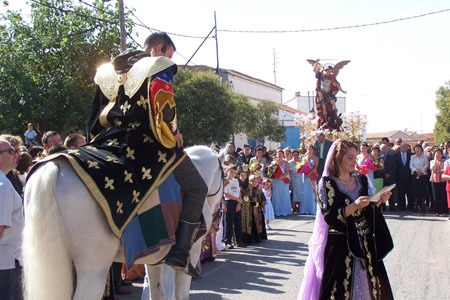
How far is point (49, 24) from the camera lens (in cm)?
2467

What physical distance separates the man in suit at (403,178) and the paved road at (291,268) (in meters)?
3.92

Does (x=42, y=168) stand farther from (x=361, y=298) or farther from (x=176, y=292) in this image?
(x=361, y=298)

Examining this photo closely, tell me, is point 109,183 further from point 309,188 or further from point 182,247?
point 309,188

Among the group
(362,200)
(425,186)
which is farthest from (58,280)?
(425,186)

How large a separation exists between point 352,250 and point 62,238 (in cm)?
277

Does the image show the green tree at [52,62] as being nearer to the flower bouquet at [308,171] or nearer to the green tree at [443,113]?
the flower bouquet at [308,171]

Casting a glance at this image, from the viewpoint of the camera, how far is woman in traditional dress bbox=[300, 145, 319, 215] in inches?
666

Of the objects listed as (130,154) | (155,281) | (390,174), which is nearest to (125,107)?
(130,154)

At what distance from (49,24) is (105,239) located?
2263 cm

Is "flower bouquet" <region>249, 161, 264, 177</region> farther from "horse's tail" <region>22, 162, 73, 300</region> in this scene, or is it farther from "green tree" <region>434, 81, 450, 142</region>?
"green tree" <region>434, 81, 450, 142</region>

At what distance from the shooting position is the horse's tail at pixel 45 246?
390 centimetres

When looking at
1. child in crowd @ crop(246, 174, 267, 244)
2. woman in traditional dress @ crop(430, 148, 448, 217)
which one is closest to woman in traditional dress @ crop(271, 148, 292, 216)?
woman in traditional dress @ crop(430, 148, 448, 217)

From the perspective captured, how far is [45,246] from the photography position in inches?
153

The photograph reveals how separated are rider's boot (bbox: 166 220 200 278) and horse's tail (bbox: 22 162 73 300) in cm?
93
